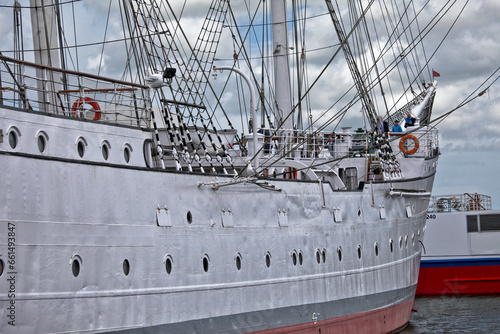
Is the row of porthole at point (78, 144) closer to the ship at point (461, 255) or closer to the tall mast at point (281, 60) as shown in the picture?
the tall mast at point (281, 60)

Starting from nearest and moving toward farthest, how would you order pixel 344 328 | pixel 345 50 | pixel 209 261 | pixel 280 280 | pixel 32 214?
pixel 32 214
pixel 209 261
pixel 280 280
pixel 344 328
pixel 345 50

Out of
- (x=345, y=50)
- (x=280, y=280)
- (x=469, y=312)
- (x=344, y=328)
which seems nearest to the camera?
(x=280, y=280)

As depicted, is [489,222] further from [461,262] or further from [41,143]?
[41,143]

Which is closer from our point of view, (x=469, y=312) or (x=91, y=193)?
(x=91, y=193)

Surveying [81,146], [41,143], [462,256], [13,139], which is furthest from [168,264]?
[462,256]

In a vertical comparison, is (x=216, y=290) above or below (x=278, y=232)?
below

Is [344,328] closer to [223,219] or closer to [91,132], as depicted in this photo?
[223,219]

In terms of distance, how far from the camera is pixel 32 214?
11812 millimetres

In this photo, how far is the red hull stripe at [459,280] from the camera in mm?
38344

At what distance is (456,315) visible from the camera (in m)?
30.7

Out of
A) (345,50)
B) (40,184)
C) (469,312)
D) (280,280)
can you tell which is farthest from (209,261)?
(469,312)

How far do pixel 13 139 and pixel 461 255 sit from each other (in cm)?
3147

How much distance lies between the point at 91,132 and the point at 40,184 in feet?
5.67

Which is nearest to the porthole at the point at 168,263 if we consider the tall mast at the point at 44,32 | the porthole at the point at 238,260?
the porthole at the point at 238,260
